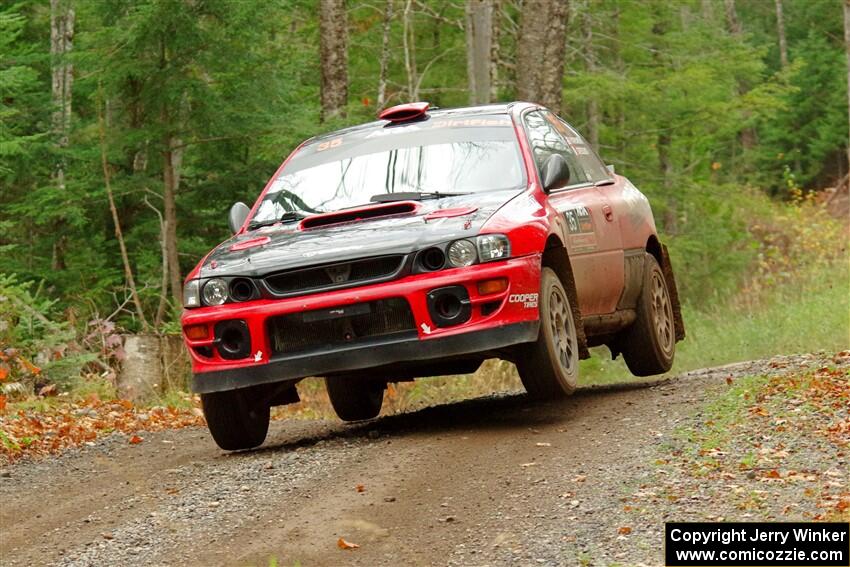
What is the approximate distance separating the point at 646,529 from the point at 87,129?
13796mm

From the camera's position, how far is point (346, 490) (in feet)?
22.0

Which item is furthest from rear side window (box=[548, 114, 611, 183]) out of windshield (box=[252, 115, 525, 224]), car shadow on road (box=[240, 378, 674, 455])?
car shadow on road (box=[240, 378, 674, 455])

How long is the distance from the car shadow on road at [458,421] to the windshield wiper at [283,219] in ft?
4.71

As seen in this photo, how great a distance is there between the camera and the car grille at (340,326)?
25.1 feet

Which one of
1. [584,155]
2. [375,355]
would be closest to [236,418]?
[375,355]

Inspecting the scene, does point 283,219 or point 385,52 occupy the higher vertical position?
point 385,52

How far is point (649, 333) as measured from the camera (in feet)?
33.8

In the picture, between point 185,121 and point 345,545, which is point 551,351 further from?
point 185,121

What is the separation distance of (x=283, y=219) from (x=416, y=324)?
5.37 ft

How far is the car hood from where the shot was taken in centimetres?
767

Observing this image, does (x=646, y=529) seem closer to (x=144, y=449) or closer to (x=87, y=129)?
(x=144, y=449)

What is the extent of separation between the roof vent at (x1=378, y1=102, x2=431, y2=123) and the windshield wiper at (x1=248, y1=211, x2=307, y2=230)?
3.79 ft

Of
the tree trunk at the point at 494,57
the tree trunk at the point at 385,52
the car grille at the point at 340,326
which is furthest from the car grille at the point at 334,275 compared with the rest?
the tree trunk at the point at 385,52

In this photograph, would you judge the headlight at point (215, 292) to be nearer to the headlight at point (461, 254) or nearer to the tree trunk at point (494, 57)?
the headlight at point (461, 254)
